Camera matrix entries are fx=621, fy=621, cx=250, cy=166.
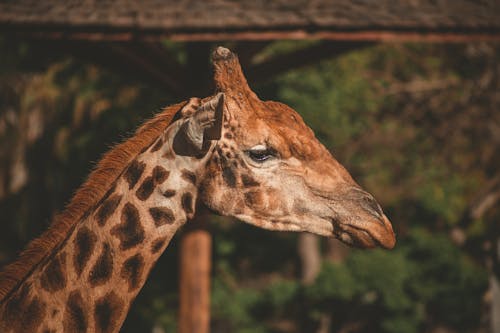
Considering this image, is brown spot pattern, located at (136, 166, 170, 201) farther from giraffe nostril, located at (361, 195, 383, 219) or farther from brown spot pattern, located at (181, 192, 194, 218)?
giraffe nostril, located at (361, 195, 383, 219)

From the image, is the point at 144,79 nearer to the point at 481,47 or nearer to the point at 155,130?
the point at 155,130

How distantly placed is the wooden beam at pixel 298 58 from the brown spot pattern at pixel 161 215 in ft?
11.9

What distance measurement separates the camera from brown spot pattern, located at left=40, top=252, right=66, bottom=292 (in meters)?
2.53

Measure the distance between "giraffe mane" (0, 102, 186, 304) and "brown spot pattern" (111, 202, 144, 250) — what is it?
0.14m

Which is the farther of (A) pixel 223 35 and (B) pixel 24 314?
(A) pixel 223 35

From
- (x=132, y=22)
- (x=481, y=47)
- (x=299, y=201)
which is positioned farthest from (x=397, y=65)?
(x=299, y=201)

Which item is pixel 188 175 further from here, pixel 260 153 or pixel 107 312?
pixel 107 312

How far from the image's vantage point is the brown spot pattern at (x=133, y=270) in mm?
2549

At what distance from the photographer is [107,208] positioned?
257 cm

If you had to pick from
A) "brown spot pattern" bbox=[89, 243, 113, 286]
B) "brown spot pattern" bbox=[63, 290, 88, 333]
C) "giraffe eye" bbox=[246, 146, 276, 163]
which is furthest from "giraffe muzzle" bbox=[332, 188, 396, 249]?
"brown spot pattern" bbox=[63, 290, 88, 333]

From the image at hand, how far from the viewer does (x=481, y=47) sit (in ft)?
39.3

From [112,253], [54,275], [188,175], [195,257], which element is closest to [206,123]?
[188,175]

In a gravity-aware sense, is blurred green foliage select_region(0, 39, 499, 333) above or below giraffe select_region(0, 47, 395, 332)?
below

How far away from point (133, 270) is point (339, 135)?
365 inches
